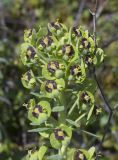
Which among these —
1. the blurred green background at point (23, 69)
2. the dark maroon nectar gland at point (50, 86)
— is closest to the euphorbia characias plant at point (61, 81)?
the dark maroon nectar gland at point (50, 86)

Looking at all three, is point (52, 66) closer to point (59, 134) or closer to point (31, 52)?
point (31, 52)

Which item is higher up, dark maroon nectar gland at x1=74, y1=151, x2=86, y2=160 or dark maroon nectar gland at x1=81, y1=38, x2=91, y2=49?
dark maroon nectar gland at x1=81, y1=38, x2=91, y2=49

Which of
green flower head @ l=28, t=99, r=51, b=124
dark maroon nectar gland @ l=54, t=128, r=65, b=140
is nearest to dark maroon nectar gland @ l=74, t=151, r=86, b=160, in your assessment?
dark maroon nectar gland @ l=54, t=128, r=65, b=140

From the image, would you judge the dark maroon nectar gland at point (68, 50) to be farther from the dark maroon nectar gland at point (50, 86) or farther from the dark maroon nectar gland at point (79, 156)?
the dark maroon nectar gland at point (79, 156)

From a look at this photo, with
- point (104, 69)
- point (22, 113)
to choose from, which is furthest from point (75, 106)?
point (104, 69)

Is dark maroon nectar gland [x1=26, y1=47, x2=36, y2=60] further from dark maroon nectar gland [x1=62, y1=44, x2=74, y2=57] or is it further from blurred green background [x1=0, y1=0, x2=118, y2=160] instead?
blurred green background [x1=0, y1=0, x2=118, y2=160]

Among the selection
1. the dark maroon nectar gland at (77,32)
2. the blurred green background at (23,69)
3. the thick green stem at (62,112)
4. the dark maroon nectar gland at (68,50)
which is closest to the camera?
the dark maroon nectar gland at (68,50)

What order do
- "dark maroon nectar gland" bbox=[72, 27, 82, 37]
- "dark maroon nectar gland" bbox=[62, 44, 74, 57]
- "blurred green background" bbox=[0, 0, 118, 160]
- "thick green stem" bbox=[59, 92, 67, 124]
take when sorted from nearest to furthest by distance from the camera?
1. "dark maroon nectar gland" bbox=[62, 44, 74, 57]
2. "dark maroon nectar gland" bbox=[72, 27, 82, 37]
3. "thick green stem" bbox=[59, 92, 67, 124]
4. "blurred green background" bbox=[0, 0, 118, 160]
